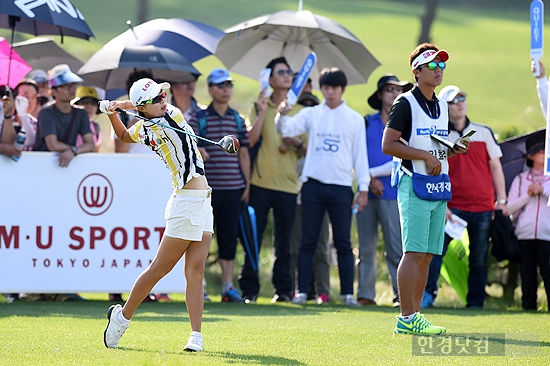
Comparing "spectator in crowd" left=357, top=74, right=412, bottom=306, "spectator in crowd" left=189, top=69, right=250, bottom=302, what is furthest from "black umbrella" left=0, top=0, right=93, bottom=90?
"spectator in crowd" left=357, top=74, right=412, bottom=306

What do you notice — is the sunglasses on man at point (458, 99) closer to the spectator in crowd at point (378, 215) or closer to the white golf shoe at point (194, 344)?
the spectator in crowd at point (378, 215)

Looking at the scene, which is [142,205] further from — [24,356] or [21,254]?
[24,356]

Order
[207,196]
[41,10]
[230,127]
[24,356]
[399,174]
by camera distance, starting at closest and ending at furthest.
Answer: [24,356] → [207,196] → [399,174] → [41,10] → [230,127]

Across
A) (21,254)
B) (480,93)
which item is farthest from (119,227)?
(480,93)

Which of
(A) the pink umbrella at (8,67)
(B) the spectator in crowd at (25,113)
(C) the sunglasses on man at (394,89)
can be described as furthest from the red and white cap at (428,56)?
(B) the spectator in crowd at (25,113)

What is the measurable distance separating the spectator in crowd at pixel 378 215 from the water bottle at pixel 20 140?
3.89 meters

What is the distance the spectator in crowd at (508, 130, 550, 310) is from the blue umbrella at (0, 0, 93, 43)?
5289mm

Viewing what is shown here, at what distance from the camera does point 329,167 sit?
36.0ft

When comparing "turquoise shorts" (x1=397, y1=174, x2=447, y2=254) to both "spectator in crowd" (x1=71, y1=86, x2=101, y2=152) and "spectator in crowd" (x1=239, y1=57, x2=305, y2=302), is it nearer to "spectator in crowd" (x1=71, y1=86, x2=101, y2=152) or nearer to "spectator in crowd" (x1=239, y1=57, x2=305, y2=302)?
"spectator in crowd" (x1=239, y1=57, x2=305, y2=302)

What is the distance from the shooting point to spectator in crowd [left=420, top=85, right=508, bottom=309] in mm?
11023

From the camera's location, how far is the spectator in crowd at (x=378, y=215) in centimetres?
1127

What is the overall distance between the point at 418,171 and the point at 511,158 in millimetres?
4484

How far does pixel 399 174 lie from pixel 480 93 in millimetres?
34508

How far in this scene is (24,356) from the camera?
21.3 feet
